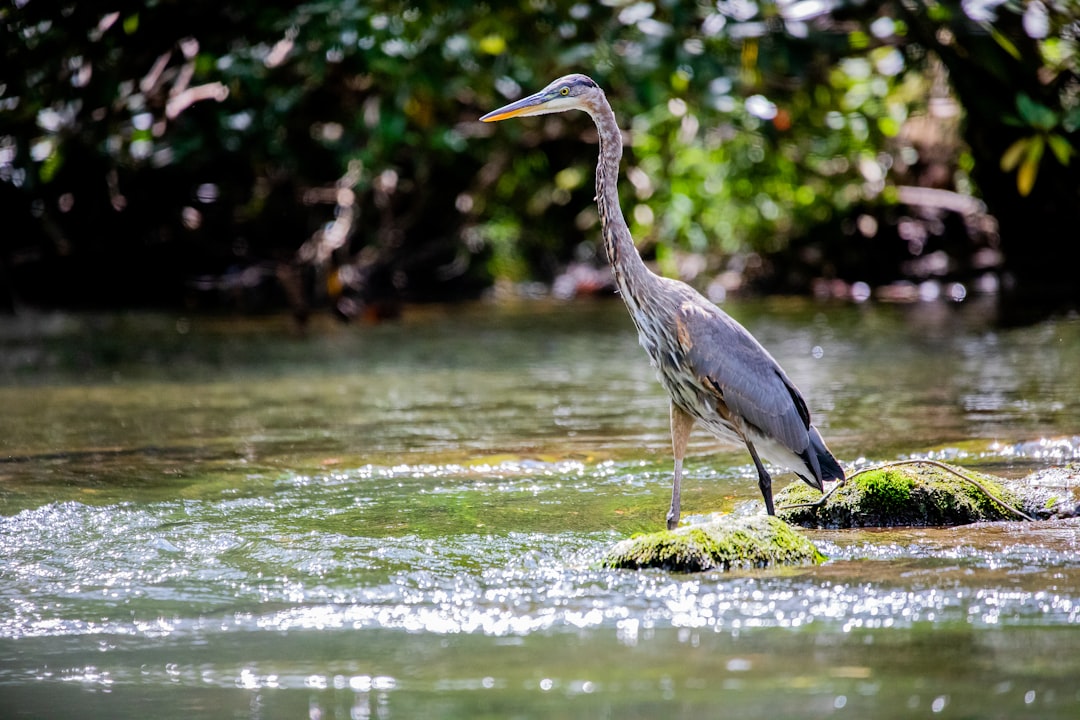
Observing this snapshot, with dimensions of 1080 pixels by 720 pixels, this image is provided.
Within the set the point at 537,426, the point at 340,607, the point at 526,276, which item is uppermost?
the point at 340,607

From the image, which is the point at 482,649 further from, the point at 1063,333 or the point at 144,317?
the point at 144,317

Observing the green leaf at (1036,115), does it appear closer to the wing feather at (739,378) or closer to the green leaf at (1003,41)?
the green leaf at (1003,41)

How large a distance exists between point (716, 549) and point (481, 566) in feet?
2.87

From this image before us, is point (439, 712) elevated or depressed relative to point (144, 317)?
elevated

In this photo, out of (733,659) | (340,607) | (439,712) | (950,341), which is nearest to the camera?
(439,712)

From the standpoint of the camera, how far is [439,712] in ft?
10.8

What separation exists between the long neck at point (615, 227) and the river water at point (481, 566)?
3.36 feet

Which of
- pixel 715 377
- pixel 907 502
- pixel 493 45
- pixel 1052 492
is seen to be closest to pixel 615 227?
pixel 715 377

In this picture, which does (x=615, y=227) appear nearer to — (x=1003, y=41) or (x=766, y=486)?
(x=766, y=486)

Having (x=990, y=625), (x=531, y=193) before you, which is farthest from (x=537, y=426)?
(x=531, y=193)

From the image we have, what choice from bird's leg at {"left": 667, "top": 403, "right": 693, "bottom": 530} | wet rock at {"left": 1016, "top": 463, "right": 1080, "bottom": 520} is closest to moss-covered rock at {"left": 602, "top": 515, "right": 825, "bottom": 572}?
bird's leg at {"left": 667, "top": 403, "right": 693, "bottom": 530}

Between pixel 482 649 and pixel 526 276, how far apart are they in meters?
15.8

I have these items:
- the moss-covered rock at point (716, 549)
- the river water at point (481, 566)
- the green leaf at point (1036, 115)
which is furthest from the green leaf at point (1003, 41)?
the moss-covered rock at point (716, 549)

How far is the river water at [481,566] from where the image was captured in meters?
3.46
